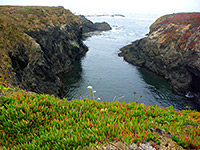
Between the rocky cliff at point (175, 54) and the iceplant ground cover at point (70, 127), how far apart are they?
30864 mm

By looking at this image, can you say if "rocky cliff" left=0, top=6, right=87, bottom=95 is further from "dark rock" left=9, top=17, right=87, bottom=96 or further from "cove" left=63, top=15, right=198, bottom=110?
"cove" left=63, top=15, right=198, bottom=110

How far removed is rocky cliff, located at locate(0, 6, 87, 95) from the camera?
1891 centimetres

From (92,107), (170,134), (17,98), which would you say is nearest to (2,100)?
(17,98)

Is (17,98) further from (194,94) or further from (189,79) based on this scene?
(189,79)

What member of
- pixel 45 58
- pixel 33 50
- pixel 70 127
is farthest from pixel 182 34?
pixel 70 127

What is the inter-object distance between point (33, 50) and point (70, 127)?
2209 cm

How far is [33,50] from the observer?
24266 mm

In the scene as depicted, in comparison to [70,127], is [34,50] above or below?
above

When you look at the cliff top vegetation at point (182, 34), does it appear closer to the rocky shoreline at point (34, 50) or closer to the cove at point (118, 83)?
the cove at point (118, 83)

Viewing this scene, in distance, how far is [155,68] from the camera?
42719mm

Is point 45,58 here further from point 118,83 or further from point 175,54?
point 175,54

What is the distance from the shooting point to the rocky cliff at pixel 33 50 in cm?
1891

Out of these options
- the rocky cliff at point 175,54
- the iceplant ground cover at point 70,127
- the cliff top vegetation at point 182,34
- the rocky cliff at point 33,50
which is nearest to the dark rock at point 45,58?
the rocky cliff at point 33,50

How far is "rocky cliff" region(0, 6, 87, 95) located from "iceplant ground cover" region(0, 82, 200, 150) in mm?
10750
